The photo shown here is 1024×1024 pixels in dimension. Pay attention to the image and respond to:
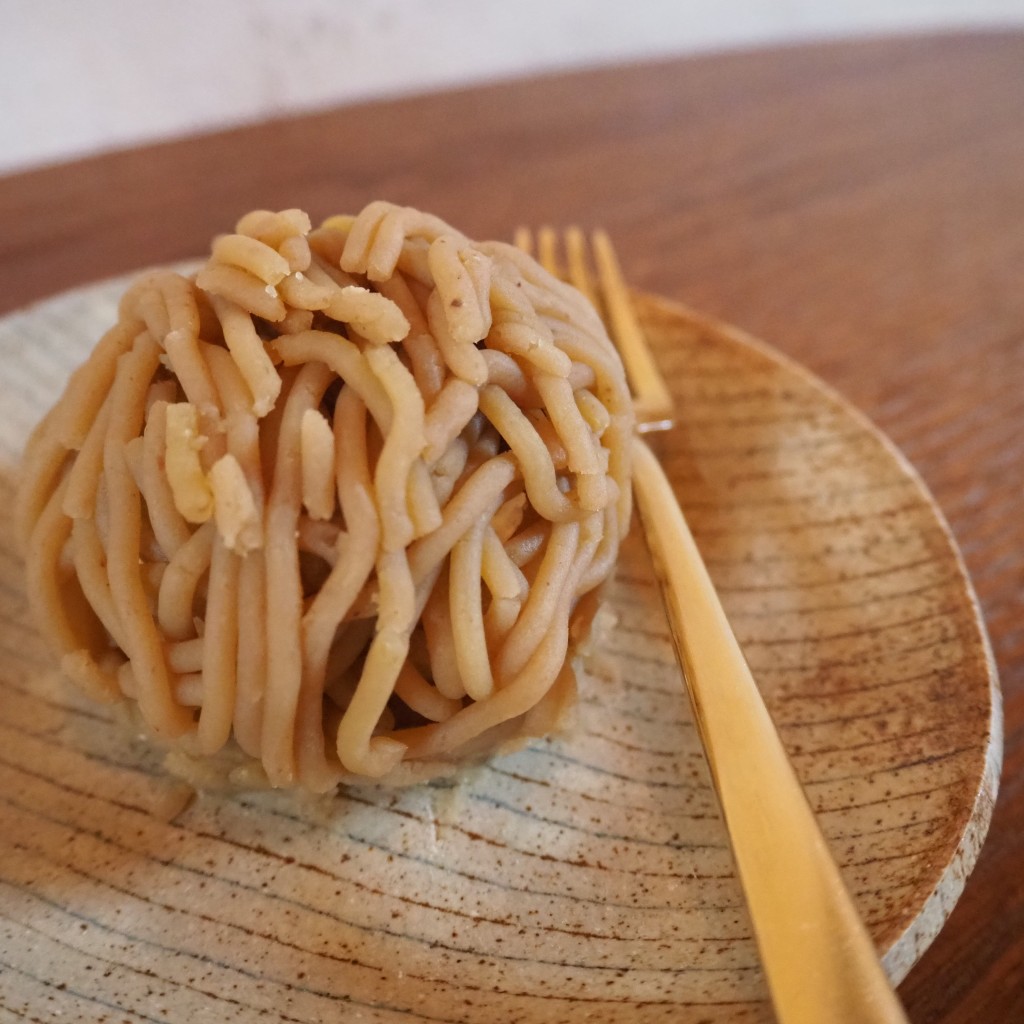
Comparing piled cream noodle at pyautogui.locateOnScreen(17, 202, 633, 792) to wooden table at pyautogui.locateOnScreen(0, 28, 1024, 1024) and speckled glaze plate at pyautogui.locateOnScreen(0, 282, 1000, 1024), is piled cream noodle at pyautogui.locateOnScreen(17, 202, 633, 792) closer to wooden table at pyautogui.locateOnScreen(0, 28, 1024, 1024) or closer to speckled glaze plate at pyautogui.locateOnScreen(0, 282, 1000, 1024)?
speckled glaze plate at pyautogui.locateOnScreen(0, 282, 1000, 1024)

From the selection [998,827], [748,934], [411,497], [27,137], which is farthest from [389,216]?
[27,137]

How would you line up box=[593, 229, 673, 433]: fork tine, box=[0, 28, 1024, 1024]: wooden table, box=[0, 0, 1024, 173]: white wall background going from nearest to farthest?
box=[593, 229, 673, 433]: fork tine, box=[0, 28, 1024, 1024]: wooden table, box=[0, 0, 1024, 173]: white wall background

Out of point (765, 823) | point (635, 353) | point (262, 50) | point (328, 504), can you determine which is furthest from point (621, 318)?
point (262, 50)

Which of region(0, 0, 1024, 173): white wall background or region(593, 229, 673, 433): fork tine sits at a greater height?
region(0, 0, 1024, 173): white wall background

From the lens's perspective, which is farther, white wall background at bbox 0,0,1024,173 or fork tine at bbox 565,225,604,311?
white wall background at bbox 0,0,1024,173

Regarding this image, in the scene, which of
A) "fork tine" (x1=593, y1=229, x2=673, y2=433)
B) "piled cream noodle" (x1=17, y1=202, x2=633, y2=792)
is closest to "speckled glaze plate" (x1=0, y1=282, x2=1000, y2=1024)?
"piled cream noodle" (x1=17, y1=202, x2=633, y2=792)

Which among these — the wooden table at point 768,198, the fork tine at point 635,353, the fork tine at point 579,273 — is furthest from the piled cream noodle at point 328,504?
the wooden table at point 768,198

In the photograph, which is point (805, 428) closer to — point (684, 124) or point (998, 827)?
point (998, 827)
